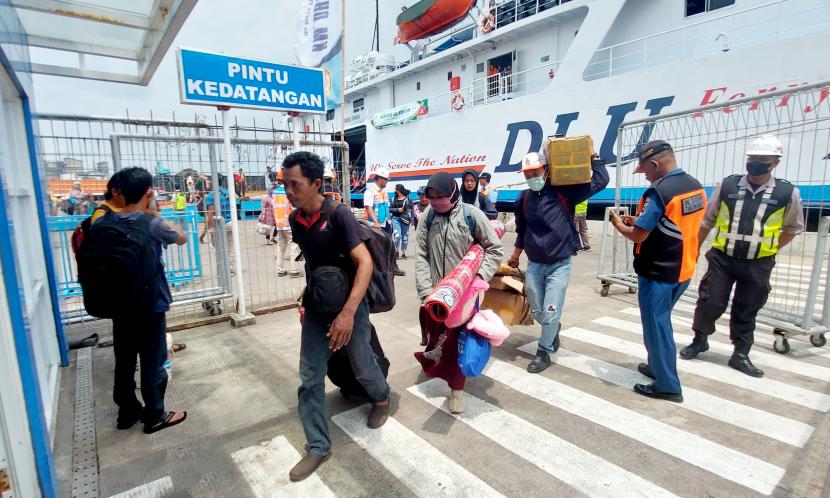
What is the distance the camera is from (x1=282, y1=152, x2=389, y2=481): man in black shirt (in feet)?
→ 8.09

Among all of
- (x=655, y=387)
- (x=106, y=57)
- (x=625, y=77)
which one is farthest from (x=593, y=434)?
(x=625, y=77)

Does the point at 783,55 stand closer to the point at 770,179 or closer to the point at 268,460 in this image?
the point at 770,179

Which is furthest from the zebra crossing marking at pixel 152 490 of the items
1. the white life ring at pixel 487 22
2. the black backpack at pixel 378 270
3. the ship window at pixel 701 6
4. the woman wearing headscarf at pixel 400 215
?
the white life ring at pixel 487 22

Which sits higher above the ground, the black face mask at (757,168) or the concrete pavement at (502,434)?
the black face mask at (757,168)

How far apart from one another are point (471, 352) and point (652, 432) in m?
1.31

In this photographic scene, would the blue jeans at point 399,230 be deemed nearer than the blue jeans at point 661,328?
No

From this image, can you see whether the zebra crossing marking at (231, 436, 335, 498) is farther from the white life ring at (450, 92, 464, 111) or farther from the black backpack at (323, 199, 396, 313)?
the white life ring at (450, 92, 464, 111)

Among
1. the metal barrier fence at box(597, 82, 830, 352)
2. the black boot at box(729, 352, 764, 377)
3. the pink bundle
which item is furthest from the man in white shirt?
the black boot at box(729, 352, 764, 377)

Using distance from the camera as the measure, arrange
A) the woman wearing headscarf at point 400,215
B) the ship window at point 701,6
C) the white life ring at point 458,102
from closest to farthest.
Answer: the woman wearing headscarf at point 400,215 → the ship window at point 701,6 → the white life ring at point 458,102

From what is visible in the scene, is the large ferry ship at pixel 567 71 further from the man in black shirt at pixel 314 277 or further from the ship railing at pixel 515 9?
the man in black shirt at pixel 314 277

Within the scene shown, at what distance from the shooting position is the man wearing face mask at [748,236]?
3.65 m

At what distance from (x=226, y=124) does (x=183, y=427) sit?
10.6 feet

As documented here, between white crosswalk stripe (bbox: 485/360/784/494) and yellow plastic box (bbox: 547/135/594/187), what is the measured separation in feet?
5.66

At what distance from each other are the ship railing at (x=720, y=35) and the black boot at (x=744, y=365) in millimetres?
Result: 7984
